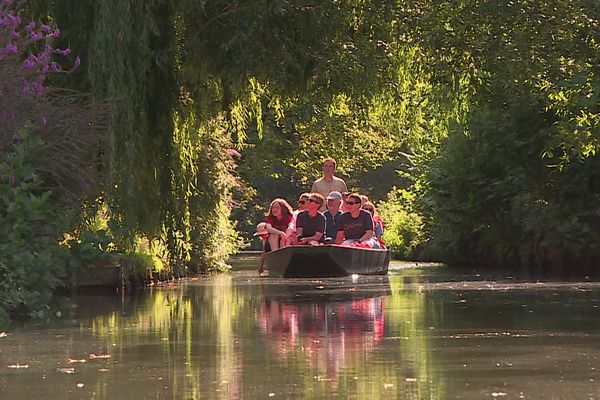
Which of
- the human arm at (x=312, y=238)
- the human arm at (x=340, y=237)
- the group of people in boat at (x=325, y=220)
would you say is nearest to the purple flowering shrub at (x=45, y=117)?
Answer: the human arm at (x=312, y=238)

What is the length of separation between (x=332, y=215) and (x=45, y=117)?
472 inches

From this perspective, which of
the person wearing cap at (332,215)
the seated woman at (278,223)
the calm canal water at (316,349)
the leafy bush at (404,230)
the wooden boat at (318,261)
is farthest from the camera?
the leafy bush at (404,230)

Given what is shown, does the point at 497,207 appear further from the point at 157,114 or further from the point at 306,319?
the point at 306,319

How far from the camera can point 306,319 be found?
1442 centimetres

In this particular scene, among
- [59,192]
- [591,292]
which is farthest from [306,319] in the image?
[591,292]

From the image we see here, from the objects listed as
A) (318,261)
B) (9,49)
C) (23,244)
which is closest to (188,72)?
(9,49)

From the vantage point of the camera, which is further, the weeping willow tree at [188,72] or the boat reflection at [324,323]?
the weeping willow tree at [188,72]

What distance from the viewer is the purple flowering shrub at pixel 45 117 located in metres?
16.3

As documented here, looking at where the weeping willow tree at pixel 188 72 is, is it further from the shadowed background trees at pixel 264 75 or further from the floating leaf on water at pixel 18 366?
the floating leaf on water at pixel 18 366

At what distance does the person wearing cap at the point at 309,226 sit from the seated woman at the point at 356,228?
47cm

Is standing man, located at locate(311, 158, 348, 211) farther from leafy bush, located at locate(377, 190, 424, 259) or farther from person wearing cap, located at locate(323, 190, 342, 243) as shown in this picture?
leafy bush, located at locate(377, 190, 424, 259)

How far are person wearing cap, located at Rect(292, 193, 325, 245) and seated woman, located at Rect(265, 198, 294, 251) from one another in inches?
27.3

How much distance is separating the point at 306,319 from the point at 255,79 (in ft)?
28.4

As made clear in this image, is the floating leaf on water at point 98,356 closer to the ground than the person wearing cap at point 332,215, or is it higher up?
closer to the ground
